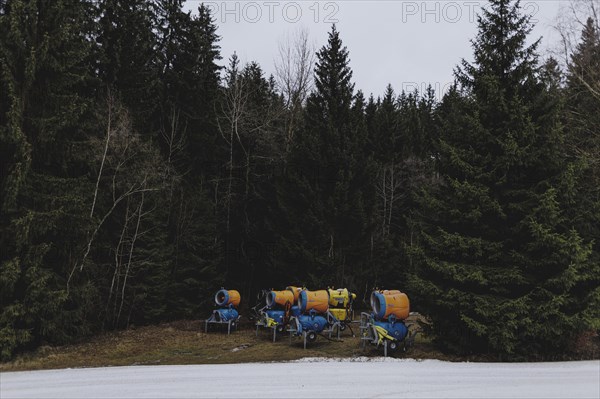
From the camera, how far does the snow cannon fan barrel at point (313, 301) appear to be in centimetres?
1571

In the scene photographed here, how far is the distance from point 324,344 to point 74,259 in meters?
9.73

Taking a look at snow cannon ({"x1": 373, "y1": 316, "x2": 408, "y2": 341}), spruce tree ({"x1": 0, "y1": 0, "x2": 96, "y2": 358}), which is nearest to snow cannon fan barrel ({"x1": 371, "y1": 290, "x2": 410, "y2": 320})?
snow cannon ({"x1": 373, "y1": 316, "x2": 408, "y2": 341})

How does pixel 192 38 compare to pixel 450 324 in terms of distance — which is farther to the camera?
pixel 192 38

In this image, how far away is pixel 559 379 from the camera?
799cm

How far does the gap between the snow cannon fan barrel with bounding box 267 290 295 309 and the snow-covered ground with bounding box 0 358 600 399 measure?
7743 mm

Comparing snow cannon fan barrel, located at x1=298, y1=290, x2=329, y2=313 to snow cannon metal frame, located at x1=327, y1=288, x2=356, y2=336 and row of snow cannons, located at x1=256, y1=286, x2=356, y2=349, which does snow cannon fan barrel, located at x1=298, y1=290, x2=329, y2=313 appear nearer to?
row of snow cannons, located at x1=256, y1=286, x2=356, y2=349

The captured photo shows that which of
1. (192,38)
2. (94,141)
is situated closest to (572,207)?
(94,141)

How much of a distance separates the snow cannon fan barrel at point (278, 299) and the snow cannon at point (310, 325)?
273 cm

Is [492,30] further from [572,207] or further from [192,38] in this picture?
[192,38]

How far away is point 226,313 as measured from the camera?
19281 millimetres

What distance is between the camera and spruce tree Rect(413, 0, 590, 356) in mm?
10414

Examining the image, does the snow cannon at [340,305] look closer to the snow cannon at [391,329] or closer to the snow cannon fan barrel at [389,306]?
the snow cannon fan barrel at [389,306]

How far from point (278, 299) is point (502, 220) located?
978cm

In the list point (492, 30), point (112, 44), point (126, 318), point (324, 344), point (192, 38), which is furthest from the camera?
point (192, 38)
